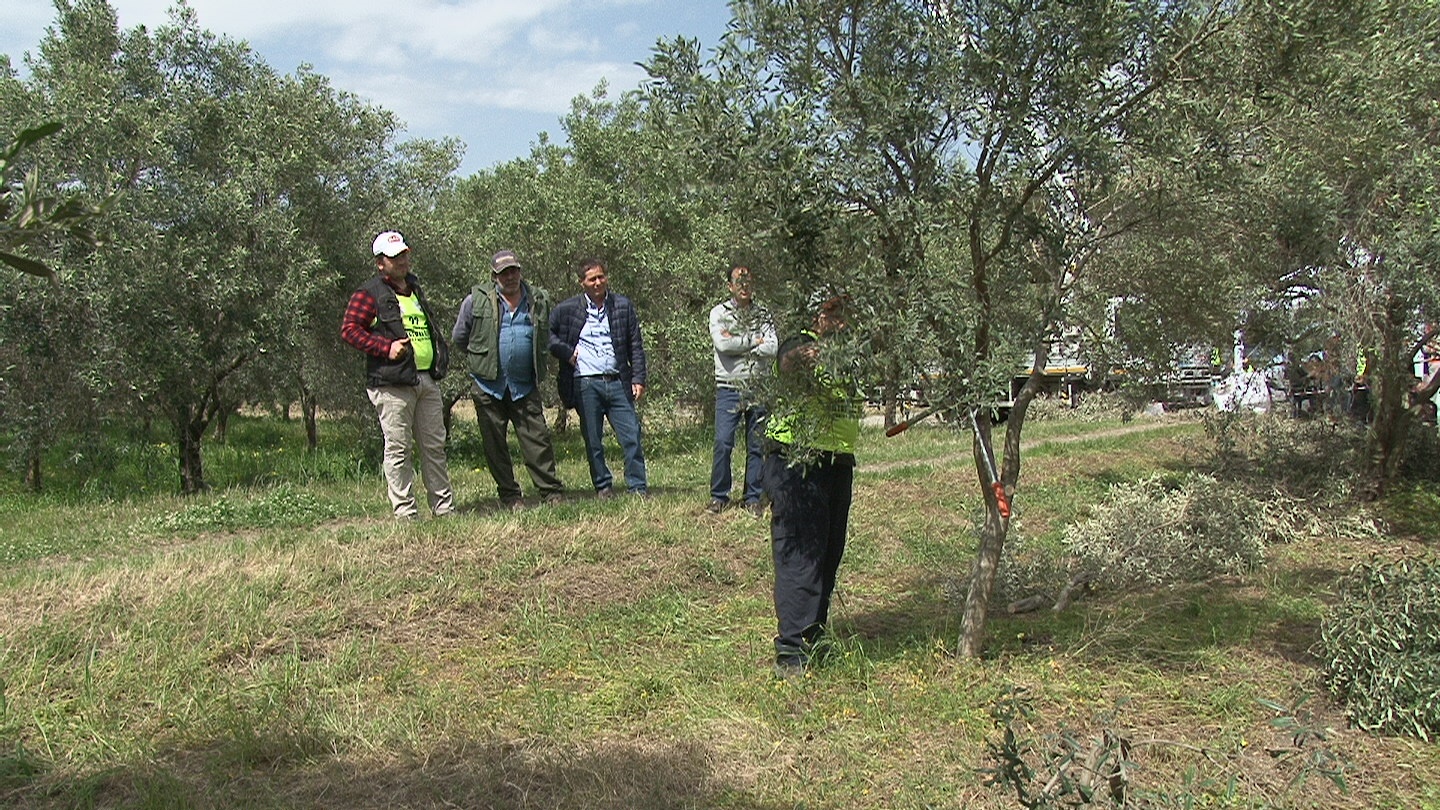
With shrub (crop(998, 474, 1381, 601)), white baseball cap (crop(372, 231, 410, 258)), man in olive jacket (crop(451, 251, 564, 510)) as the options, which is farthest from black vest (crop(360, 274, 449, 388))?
shrub (crop(998, 474, 1381, 601))

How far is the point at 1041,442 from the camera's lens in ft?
48.2

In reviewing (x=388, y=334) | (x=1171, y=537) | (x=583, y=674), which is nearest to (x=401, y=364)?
(x=388, y=334)

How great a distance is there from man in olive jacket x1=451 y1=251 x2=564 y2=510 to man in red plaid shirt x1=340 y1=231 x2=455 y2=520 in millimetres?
361

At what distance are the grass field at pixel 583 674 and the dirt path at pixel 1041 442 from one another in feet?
11.4

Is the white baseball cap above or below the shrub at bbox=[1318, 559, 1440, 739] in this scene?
above

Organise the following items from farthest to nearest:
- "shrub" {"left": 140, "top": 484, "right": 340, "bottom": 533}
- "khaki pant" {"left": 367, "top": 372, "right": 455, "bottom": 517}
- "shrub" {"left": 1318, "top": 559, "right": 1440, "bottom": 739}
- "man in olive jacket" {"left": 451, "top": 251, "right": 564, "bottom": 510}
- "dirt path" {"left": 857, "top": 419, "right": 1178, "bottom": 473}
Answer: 1. "dirt path" {"left": 857, "top": 419, "right": 1178, "bottom": 473}
2. "man in olive jacket" {"left": 451, "top": 251, "right": 564, "bottom": 510}
3. "shrub" {"left": 140, "top": 484, "right": 340, "bottom": 533}
4. "khaki pant" {"left": 367, "top": 372, "right": 455, "bottom": 517}
5. "shrub" {"left": 1318, "top": 559, "right": 1440, "bottom": 739}

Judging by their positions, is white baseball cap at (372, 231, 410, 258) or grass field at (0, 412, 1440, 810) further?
white baseball cap at (372, 231, 410, 258)

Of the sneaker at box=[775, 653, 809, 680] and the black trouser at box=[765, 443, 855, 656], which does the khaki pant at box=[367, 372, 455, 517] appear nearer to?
the black trouser at box=[765, 443, 855, 656]

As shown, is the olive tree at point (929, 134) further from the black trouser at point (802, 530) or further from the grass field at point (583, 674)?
the grass field at point (583, 674)

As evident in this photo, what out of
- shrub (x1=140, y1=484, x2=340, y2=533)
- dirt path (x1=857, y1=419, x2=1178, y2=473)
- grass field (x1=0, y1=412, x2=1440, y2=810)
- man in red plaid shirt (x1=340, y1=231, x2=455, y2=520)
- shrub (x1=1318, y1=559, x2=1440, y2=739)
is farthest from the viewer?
dirt path (x1=857, y1=419, x2=1178, y2=473)

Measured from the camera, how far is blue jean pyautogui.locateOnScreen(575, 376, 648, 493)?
7883mm

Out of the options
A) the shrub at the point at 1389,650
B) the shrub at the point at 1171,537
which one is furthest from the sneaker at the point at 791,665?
Result: the shrub at the point at 1171,537

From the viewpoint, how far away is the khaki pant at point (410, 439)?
693cm

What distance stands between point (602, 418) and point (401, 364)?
167 cm
